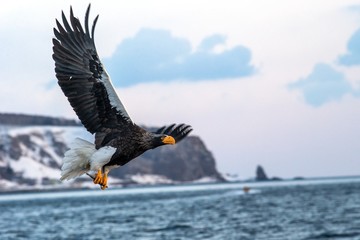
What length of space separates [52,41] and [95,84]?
3.74ft

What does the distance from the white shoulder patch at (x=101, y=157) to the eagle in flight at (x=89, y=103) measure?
0.08 metres

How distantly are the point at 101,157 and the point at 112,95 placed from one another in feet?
4.72

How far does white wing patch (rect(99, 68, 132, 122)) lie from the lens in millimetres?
14742

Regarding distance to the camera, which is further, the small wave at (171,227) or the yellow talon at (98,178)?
the small wave at (171,227)

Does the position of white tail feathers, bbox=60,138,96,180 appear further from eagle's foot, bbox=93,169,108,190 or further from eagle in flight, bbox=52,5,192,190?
eagle's foot, bbox=93,169,108,190

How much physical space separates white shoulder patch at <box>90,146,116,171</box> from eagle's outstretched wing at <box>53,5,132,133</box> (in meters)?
0.81

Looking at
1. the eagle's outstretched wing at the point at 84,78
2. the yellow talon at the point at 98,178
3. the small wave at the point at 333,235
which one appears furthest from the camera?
the small wave at the point at 333,235

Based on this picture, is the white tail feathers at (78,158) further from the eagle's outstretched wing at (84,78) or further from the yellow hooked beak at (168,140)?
the yellow hooked beak at (168,140)

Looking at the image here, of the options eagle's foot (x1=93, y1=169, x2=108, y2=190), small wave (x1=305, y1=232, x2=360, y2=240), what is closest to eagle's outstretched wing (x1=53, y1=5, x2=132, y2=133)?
eagle's foot (x1=93, y1=169, x2=108, y2=190)

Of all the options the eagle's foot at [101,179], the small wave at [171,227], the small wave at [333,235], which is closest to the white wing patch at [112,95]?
the eagle's foot at [101,179]

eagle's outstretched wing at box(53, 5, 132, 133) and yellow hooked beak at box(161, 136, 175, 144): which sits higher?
eagle's outstretched wing at box(53, 5, 132, 133)

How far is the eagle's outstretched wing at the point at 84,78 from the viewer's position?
1492 cm

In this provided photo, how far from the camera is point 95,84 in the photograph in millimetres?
15164

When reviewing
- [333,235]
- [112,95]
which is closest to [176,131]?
[112,95]
